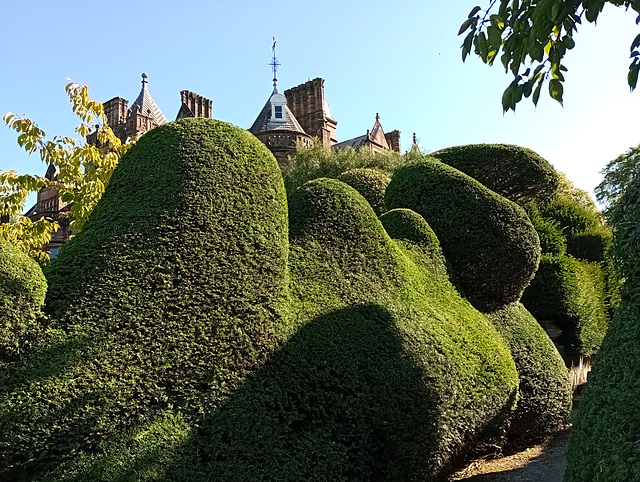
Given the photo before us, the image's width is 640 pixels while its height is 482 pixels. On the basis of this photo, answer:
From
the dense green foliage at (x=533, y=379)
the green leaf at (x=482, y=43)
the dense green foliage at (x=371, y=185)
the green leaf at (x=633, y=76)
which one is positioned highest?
the dense green foliage at (x=371, y=185)

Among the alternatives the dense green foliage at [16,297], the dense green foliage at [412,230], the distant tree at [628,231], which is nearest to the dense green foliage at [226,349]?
the dense green foliage at [16,297]

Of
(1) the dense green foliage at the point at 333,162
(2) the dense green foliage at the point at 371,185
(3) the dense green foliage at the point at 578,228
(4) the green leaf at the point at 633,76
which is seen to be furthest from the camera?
(1) the dense green foliage at the point at 333,162

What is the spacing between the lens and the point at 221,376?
4125mm

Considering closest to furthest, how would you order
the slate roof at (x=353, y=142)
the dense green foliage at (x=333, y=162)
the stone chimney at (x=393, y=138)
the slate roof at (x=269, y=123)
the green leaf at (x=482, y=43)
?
the green leaf at (x=482, y=43) < the dense green foliage at (x=333, y=162) < the slate roof at (x=269, y=123) < the slate roof at (x=353, y=142) < the stone chimney at (x=393, y=138)

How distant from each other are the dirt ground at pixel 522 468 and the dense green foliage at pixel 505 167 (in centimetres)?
361

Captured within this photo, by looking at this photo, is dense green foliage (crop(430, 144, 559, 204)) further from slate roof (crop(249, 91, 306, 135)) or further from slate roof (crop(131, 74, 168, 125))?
slate roof (crop(131, 74, 168, 125))

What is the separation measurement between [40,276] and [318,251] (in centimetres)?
247

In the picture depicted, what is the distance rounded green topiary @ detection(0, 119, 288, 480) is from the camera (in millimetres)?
3521

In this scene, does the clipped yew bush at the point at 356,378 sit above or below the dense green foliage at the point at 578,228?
below

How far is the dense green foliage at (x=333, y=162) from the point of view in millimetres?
22328

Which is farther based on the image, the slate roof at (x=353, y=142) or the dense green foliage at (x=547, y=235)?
the slate roof at (x=353, y=142)

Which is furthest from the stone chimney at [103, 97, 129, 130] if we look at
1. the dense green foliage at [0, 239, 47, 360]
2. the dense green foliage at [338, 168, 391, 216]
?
the dense green foliage at [0, 239, 47, 360]

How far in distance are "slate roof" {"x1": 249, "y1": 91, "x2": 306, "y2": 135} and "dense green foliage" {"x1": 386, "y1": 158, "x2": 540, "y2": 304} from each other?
80.5 feet

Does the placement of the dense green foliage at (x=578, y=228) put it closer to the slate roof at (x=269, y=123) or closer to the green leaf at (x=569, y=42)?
the green leaf at (x=569, y=42)
